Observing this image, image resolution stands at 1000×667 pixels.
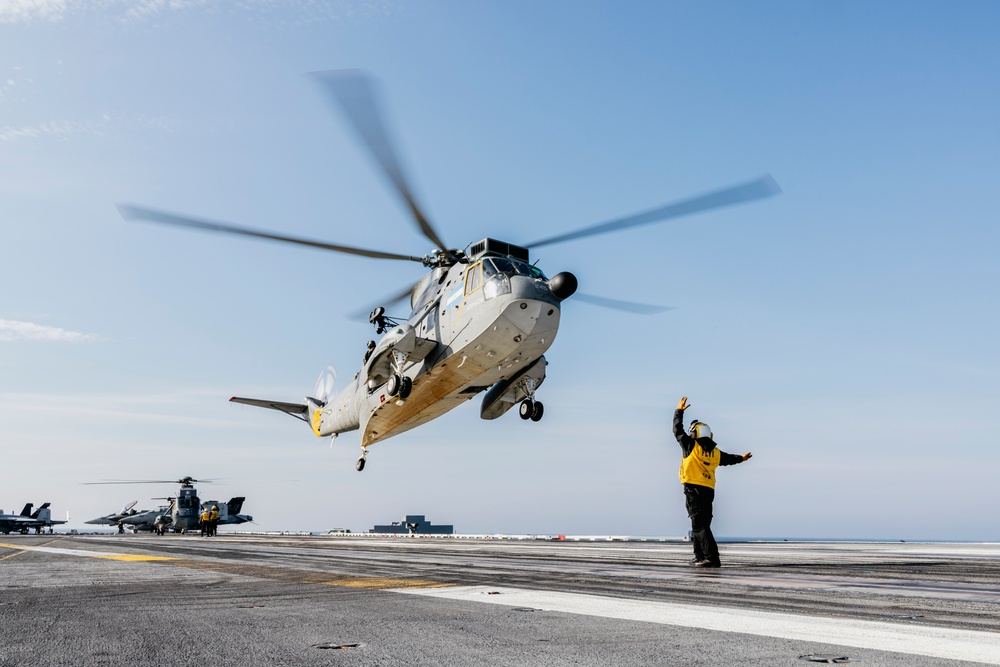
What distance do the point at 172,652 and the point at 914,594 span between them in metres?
6.85

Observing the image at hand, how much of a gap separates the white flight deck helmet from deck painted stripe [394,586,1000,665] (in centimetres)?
593

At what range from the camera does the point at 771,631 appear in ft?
14.9

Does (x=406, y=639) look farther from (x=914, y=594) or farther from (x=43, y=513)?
(x=43, y=513)

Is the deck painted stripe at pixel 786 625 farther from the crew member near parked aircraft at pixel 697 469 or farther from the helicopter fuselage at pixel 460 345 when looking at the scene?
the helicopter fuselage at pixel 460 345

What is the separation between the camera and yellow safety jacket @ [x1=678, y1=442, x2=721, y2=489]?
39.8 feet

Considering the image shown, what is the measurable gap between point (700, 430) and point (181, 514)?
6776 cm

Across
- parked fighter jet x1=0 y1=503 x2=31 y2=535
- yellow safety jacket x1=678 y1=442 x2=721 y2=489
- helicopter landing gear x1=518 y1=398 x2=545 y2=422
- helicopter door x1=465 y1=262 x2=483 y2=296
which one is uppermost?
helicopter door x1=465 y1=262 x2=483 y2=296

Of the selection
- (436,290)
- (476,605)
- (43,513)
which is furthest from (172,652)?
(43,513)

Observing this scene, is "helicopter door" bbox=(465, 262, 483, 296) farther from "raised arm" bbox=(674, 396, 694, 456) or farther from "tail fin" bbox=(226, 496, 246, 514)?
"tail fin" bbox=(226, 496, 246, 514)

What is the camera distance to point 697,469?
12.2 metres

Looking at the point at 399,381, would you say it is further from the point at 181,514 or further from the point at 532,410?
the point at 181,514

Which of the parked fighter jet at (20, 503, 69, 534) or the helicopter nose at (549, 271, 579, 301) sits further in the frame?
the parked fighter jet at (20, 503, 69, 534)

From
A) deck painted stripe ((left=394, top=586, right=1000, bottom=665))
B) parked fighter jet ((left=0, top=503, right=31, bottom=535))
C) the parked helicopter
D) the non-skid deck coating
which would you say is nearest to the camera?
the non-skid deck coating

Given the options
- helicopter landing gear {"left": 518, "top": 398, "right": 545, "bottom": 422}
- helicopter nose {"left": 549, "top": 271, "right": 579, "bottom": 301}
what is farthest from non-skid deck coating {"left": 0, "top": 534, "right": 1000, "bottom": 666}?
helicopter landing gear {"left": 518, "top": 398, "right": 545, "bottom": 422}
